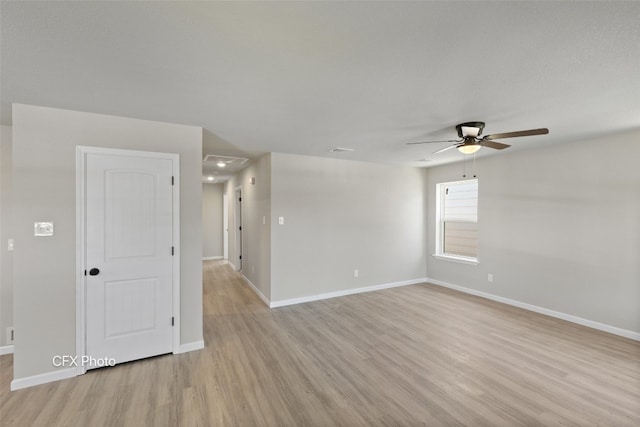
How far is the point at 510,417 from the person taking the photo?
1.97 m

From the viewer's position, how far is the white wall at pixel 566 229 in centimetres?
330

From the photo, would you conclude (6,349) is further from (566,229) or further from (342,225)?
(566,229)

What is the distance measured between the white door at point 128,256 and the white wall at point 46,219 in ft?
0.50

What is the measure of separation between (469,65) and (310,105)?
1.28 meters

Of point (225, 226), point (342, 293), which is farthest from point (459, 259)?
point (225, 226)

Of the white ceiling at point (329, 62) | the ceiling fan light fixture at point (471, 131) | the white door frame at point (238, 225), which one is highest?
the white ceiling at point (329, 62)

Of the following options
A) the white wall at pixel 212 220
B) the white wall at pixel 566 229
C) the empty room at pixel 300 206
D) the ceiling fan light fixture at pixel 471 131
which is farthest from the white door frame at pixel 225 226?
the ceiling fan light fixture at pixel 471 131

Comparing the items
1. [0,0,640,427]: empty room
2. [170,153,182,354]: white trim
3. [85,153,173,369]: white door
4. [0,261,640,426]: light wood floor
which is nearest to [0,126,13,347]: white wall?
[0,0,640,427]: empty room

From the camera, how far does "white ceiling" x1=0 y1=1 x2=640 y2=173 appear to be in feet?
4.33

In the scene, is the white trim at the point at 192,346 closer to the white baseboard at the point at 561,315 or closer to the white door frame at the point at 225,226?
the white baseboard at the point at 561,315

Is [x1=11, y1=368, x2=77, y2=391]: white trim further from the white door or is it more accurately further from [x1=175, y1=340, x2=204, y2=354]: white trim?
[x1=175, y1=340, x2=204, y2=354]: white trim

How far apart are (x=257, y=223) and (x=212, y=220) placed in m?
4.21

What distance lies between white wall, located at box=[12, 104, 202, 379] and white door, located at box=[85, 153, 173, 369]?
15 centimetres

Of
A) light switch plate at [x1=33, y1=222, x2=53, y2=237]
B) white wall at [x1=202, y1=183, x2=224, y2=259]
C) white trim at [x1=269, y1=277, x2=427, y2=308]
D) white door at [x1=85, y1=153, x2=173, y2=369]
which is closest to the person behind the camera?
light switch plate at [x1=33, y1=222, x2=53, y2=237]
